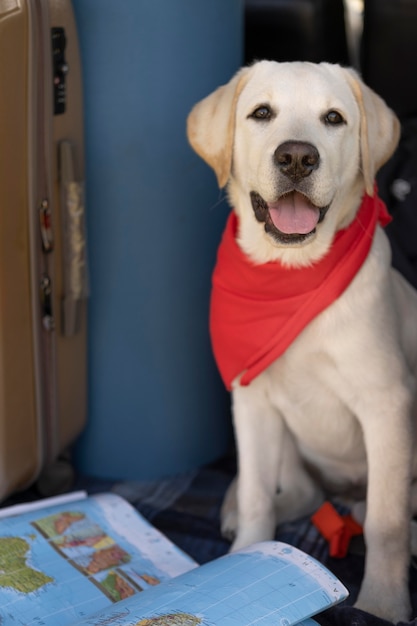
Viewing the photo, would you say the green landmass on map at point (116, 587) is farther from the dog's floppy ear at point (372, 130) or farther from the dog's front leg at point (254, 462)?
the dog's floppy ear at point (372, 130)

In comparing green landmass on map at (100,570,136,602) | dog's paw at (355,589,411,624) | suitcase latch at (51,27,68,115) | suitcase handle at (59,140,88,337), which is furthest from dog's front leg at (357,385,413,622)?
suitcase latch at (51,27,68,115)

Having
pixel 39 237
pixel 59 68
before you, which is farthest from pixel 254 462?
pixel 59 68

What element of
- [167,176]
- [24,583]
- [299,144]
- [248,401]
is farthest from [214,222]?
[24,583]

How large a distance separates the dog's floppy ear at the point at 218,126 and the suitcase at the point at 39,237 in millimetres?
377

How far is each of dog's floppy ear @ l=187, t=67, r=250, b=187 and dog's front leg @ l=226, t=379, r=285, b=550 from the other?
539 mm

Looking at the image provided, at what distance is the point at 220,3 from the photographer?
2.46m

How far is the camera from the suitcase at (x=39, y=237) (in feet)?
7.05

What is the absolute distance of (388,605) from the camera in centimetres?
202

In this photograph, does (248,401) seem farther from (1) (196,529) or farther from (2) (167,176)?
(2) (167,176)

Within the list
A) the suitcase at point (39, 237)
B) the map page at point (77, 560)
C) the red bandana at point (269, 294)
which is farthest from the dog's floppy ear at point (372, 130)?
the map page at point (77, 560)

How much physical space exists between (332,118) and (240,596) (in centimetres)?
98

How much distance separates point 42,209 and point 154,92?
42 centimetres

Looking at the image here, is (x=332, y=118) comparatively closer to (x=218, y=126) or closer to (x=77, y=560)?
(x=218, y=126)

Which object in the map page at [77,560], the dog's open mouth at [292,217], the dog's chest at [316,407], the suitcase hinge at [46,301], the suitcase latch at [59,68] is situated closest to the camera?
the map page at [77,560]
